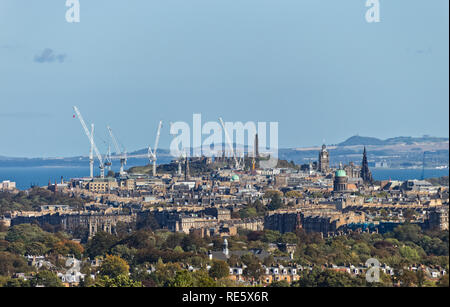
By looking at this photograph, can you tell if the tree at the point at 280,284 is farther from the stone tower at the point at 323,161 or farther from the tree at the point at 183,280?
the stone tower at the point at 323,161

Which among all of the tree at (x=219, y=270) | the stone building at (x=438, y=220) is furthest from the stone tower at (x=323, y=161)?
the tree at (x=219, y=270)

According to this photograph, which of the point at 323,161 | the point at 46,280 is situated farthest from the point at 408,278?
the point at 323,161

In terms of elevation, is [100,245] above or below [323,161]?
below

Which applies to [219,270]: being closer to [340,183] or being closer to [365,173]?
[340,183]
